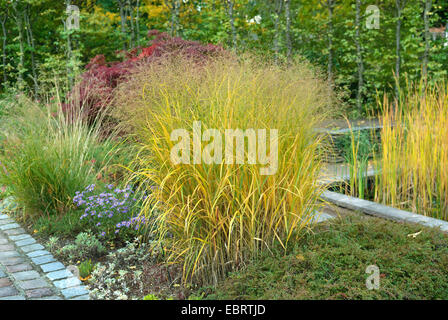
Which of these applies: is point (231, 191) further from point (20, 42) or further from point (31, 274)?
point (20, 42)

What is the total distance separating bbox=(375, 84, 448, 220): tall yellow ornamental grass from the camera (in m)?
3.70

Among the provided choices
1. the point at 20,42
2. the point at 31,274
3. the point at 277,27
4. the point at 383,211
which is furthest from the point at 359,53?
the point at 20,42

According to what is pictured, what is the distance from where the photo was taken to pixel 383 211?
11.8 feet

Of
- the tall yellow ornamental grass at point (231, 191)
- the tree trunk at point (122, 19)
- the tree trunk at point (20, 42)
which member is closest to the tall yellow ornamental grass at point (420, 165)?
the tall yellow ornamental grass at point (231, 191)

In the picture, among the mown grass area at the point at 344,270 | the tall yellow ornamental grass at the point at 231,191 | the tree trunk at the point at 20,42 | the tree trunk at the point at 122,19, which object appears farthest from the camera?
the tree trunk at the point at 20,42

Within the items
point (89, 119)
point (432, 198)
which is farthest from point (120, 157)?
point (432, 198)

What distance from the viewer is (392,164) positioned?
3.88 meters

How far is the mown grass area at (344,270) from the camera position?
234 centimetres

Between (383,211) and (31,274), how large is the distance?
8.49 feet

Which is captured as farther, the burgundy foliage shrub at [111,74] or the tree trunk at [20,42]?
the tree trunk at [20,42]

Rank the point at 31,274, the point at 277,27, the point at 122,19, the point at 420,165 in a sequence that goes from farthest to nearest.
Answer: the point at 122,19 → the point at 277,27 → the point at 420,165 → the point at 31,274

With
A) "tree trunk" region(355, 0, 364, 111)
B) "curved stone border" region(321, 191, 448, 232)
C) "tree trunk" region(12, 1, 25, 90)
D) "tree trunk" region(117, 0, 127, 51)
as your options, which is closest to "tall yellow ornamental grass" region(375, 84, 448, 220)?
"curved stone border" region(321, 191, 448, 232)

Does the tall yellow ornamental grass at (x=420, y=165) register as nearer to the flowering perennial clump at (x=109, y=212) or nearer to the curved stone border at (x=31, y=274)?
the flowering perennial clump at (x=109, y=212)

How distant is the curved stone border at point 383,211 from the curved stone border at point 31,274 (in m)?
2.18
